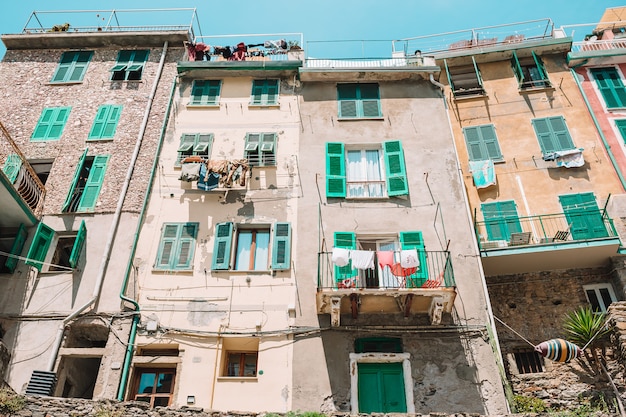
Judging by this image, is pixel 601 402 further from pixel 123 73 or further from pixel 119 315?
pixel 123 73

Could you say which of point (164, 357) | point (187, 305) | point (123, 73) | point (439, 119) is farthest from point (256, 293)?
point (123, 73)

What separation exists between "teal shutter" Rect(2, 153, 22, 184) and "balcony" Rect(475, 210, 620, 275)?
1386cm

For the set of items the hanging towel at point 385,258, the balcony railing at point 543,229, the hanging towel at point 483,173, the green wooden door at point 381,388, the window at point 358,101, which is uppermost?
the window at point 358,101

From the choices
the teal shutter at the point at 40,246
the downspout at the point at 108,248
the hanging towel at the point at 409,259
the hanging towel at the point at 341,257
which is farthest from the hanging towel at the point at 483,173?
the teal shutter at the point at 40,246

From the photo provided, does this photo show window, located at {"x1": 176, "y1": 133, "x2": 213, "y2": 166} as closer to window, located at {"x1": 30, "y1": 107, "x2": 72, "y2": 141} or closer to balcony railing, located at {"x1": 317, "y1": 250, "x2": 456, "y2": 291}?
window, located at {"x1": 30, "y1": 107, "x2": 72, "y2": 141}

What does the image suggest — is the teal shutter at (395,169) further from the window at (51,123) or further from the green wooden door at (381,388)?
the window at (51,123)

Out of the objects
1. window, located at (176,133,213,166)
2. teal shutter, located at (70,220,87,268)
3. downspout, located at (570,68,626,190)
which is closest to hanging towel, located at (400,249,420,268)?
window, located at (176,133,213,166)

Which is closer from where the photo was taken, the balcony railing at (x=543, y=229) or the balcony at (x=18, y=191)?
the balcony at (x=18, y=191)

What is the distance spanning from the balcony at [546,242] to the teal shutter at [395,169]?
268 cm

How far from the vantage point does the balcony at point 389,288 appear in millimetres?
13453

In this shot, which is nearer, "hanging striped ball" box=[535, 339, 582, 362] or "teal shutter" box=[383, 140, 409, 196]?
"hanging striped ball" box=[535, 339, 582, 362]

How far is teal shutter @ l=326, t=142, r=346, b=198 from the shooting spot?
16.7m

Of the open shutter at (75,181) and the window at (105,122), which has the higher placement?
the window at (105,122)

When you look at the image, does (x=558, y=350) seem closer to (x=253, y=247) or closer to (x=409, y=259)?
(x=409, y=259)
